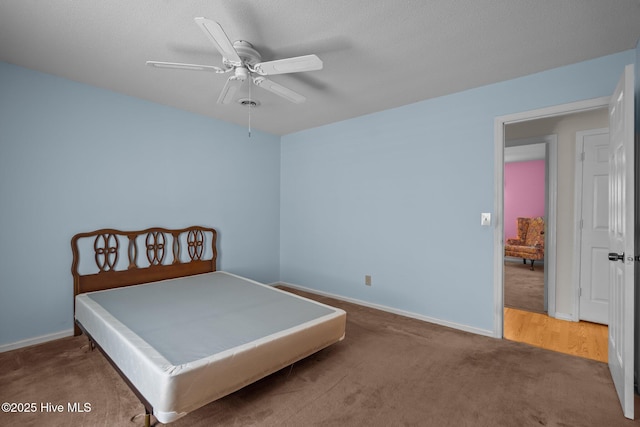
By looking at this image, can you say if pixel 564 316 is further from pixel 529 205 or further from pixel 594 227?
pixel 529 205

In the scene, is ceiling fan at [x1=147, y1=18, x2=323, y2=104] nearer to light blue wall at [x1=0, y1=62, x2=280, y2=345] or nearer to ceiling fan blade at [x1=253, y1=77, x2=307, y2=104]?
ceiling fan blade at [x1=253, y1=77, x2=307, y2=104]

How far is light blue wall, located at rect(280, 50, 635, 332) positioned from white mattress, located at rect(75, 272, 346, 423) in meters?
1.34

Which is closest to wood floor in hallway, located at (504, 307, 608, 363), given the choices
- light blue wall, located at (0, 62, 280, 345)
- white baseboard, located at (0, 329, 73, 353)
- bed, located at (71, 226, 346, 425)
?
bed, located at (71, 226, 346, 425)

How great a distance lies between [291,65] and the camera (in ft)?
6.61

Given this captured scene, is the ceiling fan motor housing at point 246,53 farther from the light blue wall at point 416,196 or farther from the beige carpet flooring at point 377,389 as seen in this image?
the beige carpet flooring at point 377,389

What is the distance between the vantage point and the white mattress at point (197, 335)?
1.65 m

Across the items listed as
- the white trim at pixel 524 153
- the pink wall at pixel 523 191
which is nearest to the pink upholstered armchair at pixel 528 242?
the pink wall at pixel 523 191

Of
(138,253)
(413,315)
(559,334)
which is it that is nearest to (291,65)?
(138,253)

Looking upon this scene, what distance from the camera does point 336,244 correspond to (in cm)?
433

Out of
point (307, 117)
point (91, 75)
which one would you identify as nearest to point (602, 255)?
point (307, 117)

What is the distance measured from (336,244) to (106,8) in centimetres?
334

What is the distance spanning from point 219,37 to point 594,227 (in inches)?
160

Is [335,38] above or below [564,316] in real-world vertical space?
above

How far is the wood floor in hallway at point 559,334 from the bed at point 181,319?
6.35ft
